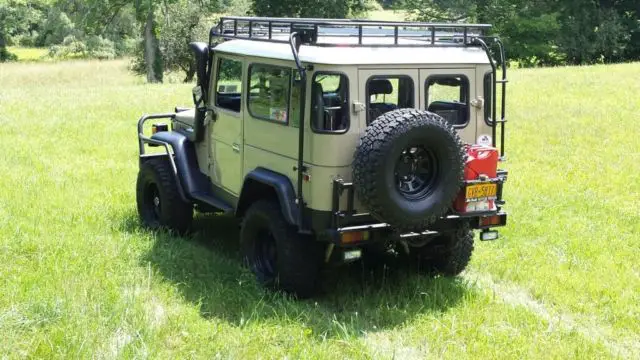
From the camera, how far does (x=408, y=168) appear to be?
237 inches

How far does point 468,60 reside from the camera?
6578 mm

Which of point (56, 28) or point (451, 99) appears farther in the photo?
point (56, 28)

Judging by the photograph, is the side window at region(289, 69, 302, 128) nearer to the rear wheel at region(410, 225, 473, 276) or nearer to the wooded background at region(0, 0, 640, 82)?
the rear wheel at region(410, 225, 473, 276)

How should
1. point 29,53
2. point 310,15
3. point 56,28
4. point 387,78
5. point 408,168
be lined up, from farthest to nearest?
point 56,28
point 29,53
point 310,15
point 387,78
point 408,168

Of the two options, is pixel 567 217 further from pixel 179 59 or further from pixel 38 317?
pixel 179 59

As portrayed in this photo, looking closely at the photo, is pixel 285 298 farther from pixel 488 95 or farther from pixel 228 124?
pixel 488 95

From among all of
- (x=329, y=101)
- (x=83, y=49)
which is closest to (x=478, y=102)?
(x=329, y=101)

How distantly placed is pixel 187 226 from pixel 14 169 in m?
4.40

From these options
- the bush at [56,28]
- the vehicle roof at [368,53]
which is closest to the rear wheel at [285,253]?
the vehicle roof at [368,53]

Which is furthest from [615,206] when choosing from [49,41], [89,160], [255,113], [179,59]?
[49,41]

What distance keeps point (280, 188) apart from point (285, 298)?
91 cm

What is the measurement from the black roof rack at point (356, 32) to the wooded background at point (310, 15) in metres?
33.1

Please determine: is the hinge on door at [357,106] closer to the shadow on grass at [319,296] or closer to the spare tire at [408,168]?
the spare tire at [408,168]

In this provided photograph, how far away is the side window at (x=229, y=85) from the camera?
7.23m
